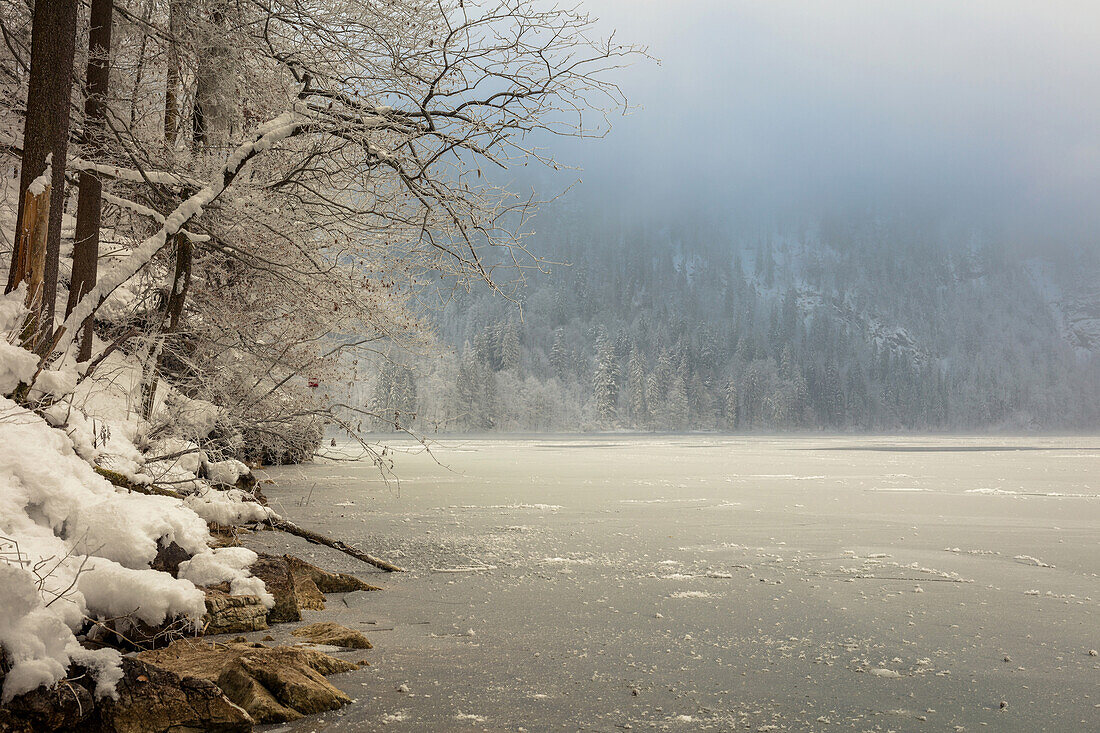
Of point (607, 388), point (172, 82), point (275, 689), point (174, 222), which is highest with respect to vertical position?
point (172, 82)

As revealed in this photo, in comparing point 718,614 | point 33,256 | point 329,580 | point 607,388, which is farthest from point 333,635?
point 607,388

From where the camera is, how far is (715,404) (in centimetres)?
11156

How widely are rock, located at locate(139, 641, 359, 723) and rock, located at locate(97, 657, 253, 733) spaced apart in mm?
111

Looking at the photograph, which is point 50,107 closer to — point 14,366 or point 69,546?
point 14,366

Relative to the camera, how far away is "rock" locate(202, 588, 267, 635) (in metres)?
4.42

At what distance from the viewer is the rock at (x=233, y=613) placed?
442cm

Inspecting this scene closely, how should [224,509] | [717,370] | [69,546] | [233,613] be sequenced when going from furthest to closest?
[717,370], [224,509], [233,613], [69,546]

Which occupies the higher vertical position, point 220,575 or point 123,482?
point 123,482

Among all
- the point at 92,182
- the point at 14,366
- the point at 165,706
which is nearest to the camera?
the point at 165,706

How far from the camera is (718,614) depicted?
5.10 m

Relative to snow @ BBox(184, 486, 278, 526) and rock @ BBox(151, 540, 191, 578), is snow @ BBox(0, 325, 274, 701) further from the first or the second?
snow @ BBox(184, 486, 278, 526)

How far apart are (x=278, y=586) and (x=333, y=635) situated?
0.81 m

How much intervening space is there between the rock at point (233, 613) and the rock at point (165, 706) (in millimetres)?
1372

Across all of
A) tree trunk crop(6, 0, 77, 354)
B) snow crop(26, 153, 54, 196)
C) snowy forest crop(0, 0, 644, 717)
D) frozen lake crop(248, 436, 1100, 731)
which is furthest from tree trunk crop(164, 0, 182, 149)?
frozen lake crop(248, 436, 1100, 731)
